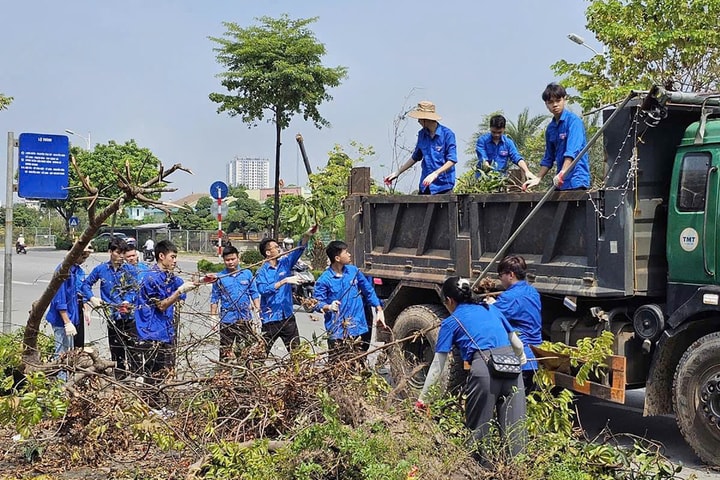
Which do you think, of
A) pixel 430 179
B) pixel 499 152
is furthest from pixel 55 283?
pixel 499 152

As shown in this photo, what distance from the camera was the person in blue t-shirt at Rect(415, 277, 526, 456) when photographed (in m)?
5.28

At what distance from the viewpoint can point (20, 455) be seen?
5.58 meters

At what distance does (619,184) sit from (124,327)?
14.6 feet

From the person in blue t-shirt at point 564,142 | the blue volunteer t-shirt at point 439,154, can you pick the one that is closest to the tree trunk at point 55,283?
the person in blue t-shirt at point 564,142

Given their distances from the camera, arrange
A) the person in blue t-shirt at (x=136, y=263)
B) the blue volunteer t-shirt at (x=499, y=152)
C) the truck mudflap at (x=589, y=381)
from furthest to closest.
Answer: the blue volunteer t-shirt at (x=499, y=152), the person in blue t-shirt at (x=136, y=263), the truck mudflap at (x=589, y=381)

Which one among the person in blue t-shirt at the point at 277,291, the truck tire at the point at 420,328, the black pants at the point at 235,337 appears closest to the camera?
the black pants at the point at 235,337

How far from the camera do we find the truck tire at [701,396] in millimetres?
6176

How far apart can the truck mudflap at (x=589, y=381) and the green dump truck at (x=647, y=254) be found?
12 mm

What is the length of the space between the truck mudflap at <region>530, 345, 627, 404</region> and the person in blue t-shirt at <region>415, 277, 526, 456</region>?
1.29 meters

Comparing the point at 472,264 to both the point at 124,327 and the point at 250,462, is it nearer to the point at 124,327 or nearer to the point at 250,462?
the point at 124,327

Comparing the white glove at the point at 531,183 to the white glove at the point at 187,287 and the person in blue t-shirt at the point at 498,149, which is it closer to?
the person in blue t-shirt at the point at 498,149

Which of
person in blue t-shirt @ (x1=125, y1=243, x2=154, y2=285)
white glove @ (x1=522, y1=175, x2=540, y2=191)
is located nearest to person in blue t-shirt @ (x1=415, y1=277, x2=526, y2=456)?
white glove @ (x1=522, y1=175, x2=540, y2=191)

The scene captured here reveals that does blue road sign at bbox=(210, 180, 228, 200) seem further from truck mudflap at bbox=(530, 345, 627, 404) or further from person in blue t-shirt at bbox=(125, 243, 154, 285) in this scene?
truck mudflap at bbox=(530, 345, 627, 404)

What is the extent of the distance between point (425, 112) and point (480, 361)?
4.23m
